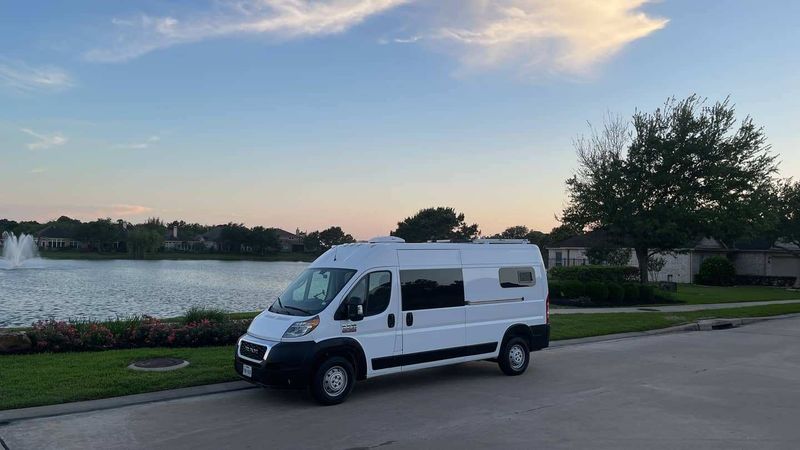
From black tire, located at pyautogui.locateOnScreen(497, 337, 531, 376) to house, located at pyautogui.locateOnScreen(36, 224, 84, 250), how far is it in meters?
124

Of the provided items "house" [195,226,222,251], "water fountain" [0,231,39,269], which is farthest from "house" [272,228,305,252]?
"water fountain" [0,231,39,269]

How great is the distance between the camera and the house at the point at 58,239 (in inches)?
4673

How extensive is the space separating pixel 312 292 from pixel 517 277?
4.05 m

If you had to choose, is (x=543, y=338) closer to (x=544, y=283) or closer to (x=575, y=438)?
(x=544, y=283)

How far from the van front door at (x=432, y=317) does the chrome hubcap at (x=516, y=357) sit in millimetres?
1224

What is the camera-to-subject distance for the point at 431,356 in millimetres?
9766

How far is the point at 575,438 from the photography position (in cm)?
708

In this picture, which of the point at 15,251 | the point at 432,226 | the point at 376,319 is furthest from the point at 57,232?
the point at 376,319

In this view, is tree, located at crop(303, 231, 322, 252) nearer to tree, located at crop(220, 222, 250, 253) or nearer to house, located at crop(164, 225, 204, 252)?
tree, located at crop(220, 222, 250, 253)

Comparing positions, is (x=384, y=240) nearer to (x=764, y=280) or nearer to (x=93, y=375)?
(x=93, y=375)

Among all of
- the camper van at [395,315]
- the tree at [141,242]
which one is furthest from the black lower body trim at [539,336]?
the tree at [141,242]

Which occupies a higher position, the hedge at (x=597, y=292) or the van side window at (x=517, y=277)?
the van side window at (x=517, y=277)

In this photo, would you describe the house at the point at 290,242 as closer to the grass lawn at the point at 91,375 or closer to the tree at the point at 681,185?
the tree at the point at 681,185

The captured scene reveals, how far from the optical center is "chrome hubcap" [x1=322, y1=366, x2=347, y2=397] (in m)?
8.53
